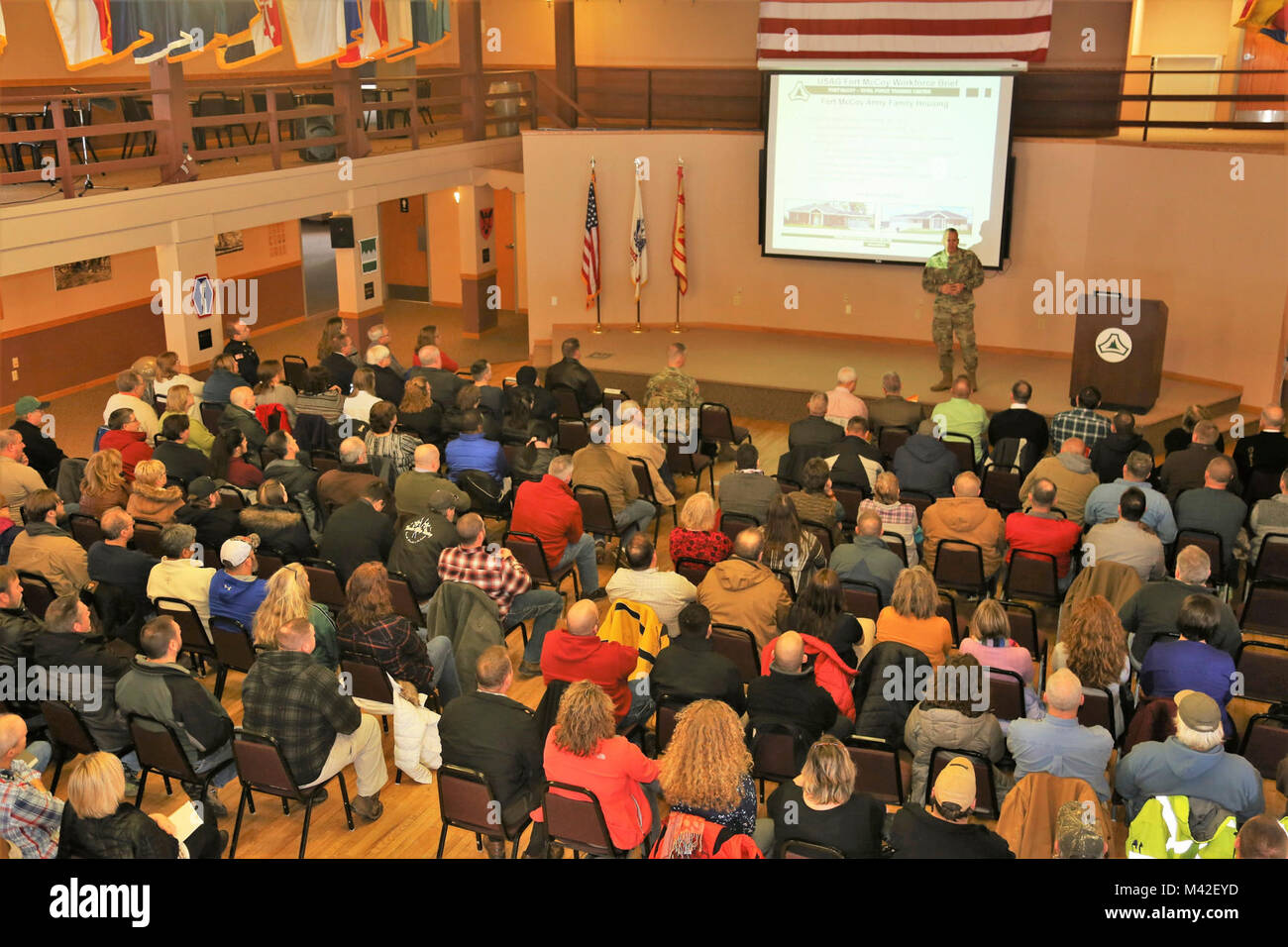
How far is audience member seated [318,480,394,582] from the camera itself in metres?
6.76

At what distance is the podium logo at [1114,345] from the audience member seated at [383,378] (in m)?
6.62

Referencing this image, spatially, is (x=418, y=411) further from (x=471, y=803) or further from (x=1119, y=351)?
(x=1119, y=351)

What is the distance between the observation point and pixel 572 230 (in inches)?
578

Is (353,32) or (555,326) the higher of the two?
(353,32)

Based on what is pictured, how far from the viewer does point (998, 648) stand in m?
5.34

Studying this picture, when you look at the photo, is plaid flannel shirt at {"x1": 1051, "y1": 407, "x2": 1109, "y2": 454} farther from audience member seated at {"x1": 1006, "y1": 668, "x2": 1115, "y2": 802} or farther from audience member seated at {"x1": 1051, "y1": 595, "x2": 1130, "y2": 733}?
audience member seated at {"x1": 1006, "y1": 668, "x2": 1115, "y2": 802}

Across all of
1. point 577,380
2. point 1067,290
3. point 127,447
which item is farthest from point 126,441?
point 1067,290

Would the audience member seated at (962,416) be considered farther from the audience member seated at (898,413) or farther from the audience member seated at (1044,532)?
the audience member seated at (1044,532)

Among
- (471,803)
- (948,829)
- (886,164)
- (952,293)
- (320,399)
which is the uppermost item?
(886,164)

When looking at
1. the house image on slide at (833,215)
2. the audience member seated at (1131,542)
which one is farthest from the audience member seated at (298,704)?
the house image on slide at (833,215)

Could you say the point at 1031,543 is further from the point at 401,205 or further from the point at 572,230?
the point at 401,205

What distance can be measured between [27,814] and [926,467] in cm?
587

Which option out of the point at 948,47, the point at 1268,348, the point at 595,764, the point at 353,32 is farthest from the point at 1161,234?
the point at 595,764
